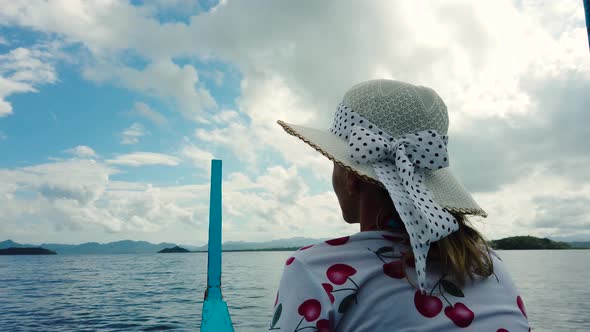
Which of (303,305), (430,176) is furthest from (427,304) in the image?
(430,176)

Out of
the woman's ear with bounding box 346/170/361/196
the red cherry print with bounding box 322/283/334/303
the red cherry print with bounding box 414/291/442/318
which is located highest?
the woman's ear with bounding box 346/170/361/196

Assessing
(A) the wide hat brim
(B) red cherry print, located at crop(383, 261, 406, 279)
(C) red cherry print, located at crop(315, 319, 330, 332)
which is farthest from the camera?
(A) the wide hat brim

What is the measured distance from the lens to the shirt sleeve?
38.1 inches

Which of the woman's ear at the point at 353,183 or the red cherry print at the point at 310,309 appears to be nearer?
the red cherry print at the point at 310,309

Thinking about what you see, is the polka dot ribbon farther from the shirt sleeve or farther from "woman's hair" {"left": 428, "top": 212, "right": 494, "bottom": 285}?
the shirt sleeve

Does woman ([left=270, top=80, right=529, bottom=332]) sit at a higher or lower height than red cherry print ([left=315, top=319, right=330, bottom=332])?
higher

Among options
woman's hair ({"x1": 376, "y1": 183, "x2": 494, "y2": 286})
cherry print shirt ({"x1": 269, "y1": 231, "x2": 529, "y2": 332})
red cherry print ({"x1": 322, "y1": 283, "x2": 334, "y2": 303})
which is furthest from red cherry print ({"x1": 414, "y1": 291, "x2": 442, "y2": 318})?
red cherry print ({"x1": 322, "y1": 283, "x2": 334, "y2": 303})

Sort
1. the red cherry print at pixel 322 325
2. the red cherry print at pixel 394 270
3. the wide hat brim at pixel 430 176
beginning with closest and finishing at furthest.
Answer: the red cherry print at pixel 322 325 → the red cherry print at pixel 394 270 → the wide hat brim at pixel 430 176

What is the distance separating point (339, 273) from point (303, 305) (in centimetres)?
12

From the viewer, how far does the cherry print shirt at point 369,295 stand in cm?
99

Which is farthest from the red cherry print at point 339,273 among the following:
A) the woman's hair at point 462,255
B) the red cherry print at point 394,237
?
the woman's hair at point 462,255

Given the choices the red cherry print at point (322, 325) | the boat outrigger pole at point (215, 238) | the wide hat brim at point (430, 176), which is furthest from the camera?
the boat outrigger pole at point (215, 238)

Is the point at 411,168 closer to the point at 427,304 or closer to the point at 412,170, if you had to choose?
the point at 412,170

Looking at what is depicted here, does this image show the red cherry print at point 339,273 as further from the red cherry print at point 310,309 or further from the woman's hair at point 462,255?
the woman's hair at point 462,255
